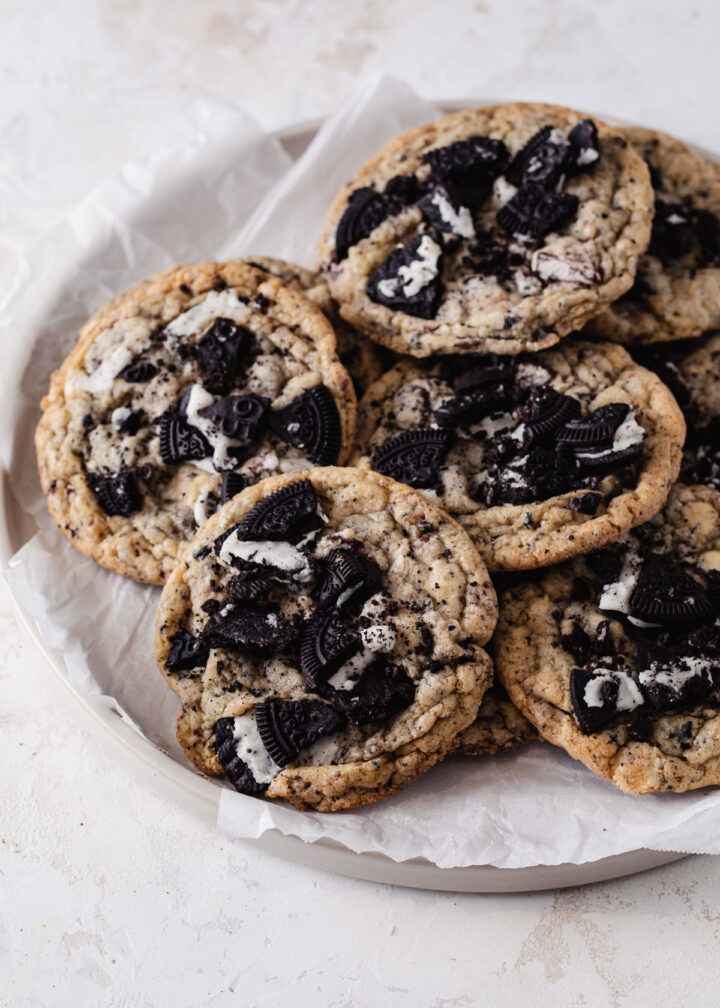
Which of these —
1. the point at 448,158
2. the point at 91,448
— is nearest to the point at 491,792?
the point at 91,448

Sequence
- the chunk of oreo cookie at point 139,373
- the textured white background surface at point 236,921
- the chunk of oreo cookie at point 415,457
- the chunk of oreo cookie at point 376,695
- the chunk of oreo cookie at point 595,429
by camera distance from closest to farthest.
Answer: the chunk of oreo cookie at point 376,695
the textured white background surface at point 236,921
the chunk of oreo cookie at point 595,429
the chunk of oreo cookie at point 415,457
the chunk of oreo cookie at point 139,373

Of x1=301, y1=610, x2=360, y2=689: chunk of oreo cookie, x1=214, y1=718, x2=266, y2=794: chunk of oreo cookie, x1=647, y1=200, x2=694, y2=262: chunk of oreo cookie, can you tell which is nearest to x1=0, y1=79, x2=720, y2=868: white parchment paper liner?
x1=214, y1=718, x2=266, y2=794: chunk of oreo cookie

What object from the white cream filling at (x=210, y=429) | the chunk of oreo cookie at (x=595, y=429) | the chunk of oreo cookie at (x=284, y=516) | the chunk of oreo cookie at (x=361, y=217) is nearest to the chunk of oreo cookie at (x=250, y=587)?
the chunk of oreo cookie at (x=284, y=516)

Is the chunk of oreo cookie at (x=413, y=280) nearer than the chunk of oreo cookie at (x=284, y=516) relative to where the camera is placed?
No

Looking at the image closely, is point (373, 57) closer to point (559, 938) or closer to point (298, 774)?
point (298, 774)

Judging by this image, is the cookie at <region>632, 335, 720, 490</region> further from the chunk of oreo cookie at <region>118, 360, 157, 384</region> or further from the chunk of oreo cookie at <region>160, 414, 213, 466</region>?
the chunk of oreo cookie at <region>118, 360, 157, 384</region>

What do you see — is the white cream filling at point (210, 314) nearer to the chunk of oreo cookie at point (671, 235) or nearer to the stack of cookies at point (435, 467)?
the stack of cookies at point (435, 467)
